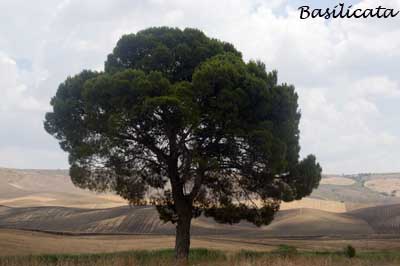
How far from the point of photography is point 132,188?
24.4m

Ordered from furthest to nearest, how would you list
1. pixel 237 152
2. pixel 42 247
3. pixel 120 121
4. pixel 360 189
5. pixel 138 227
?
pixel 360 189 → pixel 138 227 → pixel 42 247 → pixel 237 152 → pixel 120 121

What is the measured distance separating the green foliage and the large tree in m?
0.04

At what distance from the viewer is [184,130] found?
73.1ft

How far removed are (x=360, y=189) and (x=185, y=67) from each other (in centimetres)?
14873

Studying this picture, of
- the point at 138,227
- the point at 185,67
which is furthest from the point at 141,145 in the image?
the point at 138,227

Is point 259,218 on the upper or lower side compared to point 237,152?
lower

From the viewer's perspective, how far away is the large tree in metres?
21.3

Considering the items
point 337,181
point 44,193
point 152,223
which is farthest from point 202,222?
point 337,181

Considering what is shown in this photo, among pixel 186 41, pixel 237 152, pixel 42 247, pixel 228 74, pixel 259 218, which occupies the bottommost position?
pixel 42 247

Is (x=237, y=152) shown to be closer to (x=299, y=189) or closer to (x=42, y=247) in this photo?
(x=299, y=189)

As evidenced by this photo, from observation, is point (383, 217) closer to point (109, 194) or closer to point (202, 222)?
point (202, 222)

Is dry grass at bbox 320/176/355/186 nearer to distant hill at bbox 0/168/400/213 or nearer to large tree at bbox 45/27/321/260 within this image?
distant hill at bbox 0/168/400/213

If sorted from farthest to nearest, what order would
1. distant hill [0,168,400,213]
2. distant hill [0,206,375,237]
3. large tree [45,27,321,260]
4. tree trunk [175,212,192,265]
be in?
distant hill [0,168,400,213]
distant hill [0,206,375,237]
tree trunk [175,212,192,265]
large tree [45,27,321,260]

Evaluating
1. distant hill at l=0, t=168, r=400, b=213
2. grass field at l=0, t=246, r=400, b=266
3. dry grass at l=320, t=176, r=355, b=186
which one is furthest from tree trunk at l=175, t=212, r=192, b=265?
dry grass at l=320, t=176, r=355, b=186
